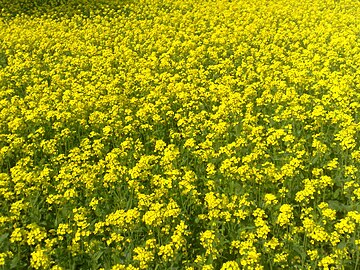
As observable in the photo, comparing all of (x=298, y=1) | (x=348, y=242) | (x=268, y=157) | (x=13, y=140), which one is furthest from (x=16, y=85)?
(x=298, y=1)

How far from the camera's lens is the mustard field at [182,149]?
542cm

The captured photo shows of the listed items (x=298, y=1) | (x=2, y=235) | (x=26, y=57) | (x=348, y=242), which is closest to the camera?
(x=348, y=242)

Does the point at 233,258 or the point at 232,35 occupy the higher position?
the point at 232,35

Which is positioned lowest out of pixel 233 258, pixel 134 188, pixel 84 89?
pixel 233 258

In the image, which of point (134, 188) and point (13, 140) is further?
point (13, 140)

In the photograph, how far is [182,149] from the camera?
7766 millimetres

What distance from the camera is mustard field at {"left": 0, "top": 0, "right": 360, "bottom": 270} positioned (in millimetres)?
5418

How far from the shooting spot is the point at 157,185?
634cm

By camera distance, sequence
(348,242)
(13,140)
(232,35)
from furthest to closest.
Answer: (232,35) < (13,140) < (348,242)

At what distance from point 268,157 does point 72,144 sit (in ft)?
12.1

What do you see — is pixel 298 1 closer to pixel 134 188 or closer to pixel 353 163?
pixel 353 163

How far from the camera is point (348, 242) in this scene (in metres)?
5.27

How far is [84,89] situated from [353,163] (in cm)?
594

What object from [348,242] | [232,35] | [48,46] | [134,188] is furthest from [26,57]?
[348,242]
